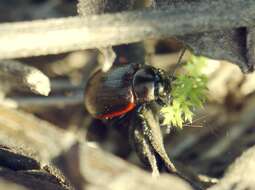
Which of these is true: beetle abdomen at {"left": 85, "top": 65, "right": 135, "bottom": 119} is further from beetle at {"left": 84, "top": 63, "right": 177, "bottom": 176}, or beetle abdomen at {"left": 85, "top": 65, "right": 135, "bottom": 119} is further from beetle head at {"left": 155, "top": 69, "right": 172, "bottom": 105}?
beetle head at {"left": 155, "top": 69, "right": 172, "bottom": 105}

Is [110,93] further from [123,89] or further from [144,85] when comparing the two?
[144,85]

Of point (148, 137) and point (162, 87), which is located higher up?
point (162, 87)

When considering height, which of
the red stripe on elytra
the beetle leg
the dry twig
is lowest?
the beetle leg

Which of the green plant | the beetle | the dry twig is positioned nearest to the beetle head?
the beetle

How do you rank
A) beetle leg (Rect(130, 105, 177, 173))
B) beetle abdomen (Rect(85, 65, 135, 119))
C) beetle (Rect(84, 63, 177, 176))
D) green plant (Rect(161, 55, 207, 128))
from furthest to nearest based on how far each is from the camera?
beetle abdomen (Rect(85, 65, 135, 119)) < beetle (Rect(84, 63, 177, 176)) < green plant (Rect(161, 55, 207, 128)) < beetle leg (Rect(130, 105, 177, 173))

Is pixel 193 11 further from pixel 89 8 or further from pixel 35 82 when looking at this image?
pixel 35 82

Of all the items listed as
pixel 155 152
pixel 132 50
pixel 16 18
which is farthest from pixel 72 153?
pixel 16 18

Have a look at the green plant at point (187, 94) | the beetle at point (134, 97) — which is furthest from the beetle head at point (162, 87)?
the green plant at point (187, 94)

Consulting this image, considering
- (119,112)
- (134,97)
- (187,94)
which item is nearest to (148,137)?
(187,94)

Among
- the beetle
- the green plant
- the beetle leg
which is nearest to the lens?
the beetle leg
